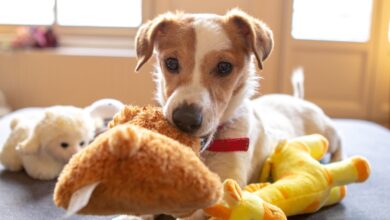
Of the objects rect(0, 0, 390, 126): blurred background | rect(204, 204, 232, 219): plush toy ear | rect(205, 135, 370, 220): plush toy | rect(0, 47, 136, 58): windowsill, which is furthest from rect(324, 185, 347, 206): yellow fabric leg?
rect(0, 47, 136, 58): windowsill

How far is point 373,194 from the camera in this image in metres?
1.51

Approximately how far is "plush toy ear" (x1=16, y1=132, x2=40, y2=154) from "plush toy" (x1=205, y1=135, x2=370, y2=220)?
2.43ft

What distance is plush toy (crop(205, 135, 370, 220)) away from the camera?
1.20 meters

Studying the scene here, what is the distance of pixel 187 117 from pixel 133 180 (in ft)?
0.99

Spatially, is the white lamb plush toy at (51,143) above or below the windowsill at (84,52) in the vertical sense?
below

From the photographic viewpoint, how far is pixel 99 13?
341 centimetres

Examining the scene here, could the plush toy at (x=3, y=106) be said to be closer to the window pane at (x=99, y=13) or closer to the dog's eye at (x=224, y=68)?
the window pane at (x=99, y=13)

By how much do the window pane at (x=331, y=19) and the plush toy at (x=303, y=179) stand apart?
1932mm

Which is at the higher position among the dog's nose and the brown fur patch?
the brown fur patch

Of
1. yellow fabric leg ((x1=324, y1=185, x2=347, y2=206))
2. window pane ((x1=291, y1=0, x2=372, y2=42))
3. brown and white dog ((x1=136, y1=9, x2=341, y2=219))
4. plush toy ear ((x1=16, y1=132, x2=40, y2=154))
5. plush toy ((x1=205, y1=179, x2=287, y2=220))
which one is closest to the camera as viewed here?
plush toy ((x1=205, y1=179, x2=287, y2=220))

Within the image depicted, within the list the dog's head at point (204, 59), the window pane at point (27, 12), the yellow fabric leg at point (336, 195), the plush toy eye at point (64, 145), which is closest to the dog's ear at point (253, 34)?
the dog's head at point (204, 59)

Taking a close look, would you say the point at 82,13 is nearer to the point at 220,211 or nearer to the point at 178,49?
the point at 178,49

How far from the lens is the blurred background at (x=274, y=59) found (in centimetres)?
310

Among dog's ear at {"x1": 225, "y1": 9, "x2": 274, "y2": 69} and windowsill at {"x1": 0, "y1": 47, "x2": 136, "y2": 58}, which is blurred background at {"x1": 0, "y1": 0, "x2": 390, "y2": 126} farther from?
dog's ear at {"x1": 225, "y1": 9, "x2": 274, "y2": 69}
